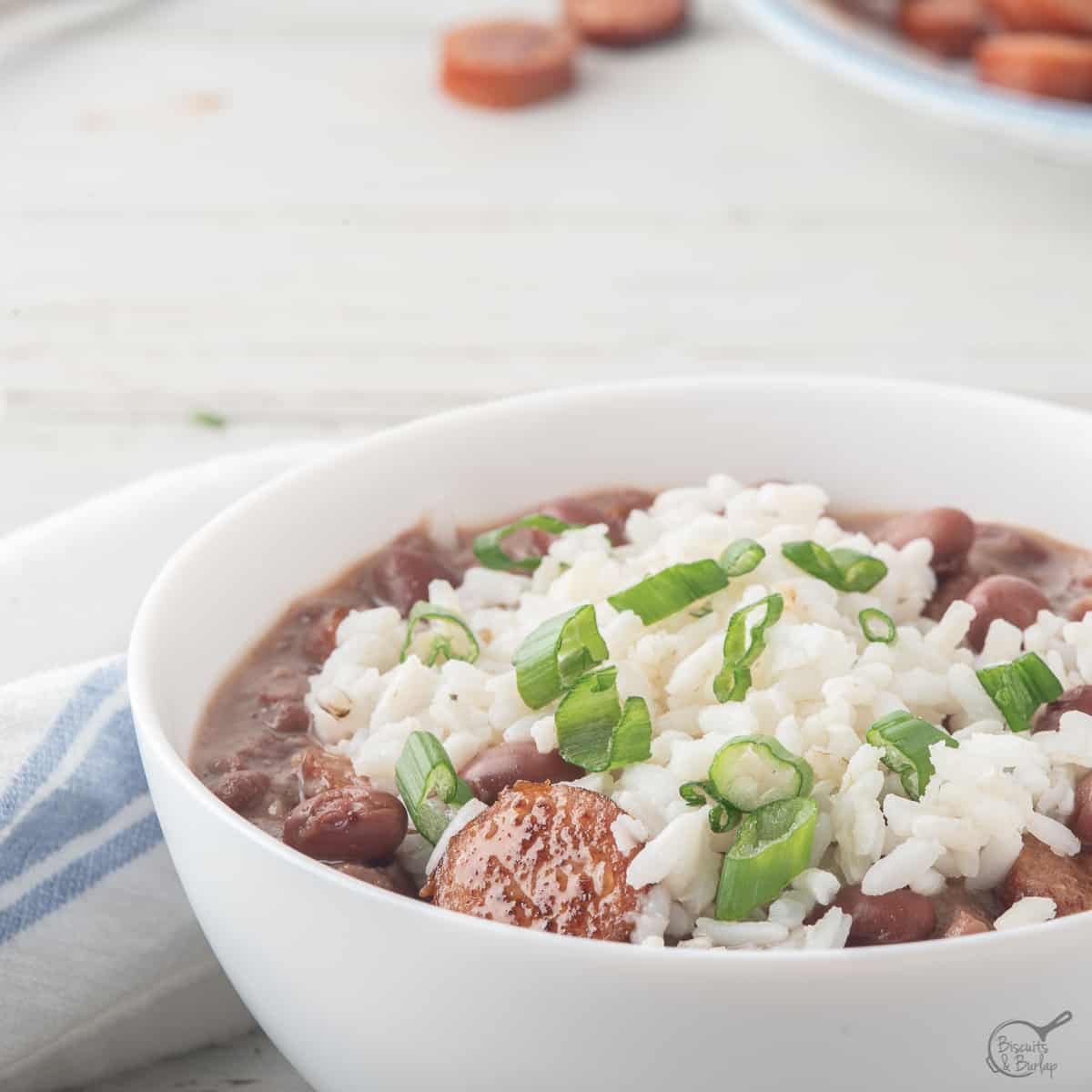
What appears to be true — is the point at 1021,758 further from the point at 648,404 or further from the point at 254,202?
the point at 254,202

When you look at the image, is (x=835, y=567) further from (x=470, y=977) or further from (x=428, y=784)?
(x=470, y=977)

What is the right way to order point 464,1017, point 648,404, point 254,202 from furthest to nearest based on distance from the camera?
point 254,202 → point 648,404 → point 464,1017

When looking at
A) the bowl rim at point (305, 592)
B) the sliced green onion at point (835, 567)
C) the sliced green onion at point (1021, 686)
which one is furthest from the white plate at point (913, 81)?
the sliced green onion at point (1021, 686)

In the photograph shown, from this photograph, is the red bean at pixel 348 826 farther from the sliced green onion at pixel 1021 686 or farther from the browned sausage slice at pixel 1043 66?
the browned sausage slice at pixel 1043 66

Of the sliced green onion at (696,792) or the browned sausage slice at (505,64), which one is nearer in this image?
the sliced green onion at (696,792)

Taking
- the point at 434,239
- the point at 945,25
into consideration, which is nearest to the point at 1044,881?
the point at 434,239

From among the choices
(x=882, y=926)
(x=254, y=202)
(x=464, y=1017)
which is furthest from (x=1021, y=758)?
(x=254, y=202)
